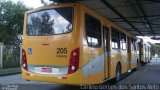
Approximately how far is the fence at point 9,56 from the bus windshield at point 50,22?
44.4ft

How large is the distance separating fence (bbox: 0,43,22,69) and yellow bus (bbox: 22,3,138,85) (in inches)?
533

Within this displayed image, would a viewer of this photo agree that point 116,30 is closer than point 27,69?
No

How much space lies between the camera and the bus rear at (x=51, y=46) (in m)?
9.55

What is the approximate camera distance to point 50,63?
390 inches

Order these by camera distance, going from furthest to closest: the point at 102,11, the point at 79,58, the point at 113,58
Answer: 1. the point at 102,11
2. the point at 113,58
3. the point at 79,58

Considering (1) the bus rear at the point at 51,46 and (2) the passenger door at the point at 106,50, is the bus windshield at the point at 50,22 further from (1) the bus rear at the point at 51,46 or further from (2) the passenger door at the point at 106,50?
(2) the passenger door at the point at 106,50

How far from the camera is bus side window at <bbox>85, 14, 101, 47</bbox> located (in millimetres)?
10234

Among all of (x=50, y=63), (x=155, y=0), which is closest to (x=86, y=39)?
(x=50, y=63)

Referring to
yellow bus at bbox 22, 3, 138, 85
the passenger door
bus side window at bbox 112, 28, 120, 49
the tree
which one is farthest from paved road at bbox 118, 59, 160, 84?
the tree

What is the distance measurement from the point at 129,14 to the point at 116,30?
526 centimetres

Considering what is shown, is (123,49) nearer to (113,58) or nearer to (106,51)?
(113,58)

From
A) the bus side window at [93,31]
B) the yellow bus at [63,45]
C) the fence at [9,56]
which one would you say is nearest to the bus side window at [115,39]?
the yellow bus at [63,45]

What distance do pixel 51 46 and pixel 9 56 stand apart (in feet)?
50.9

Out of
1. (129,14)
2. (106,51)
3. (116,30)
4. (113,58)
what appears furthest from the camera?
(129,14)
